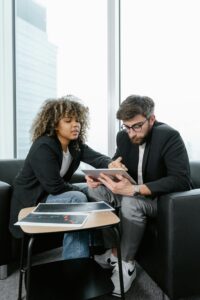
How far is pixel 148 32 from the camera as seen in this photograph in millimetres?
2408

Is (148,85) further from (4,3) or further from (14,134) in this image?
(4,3)

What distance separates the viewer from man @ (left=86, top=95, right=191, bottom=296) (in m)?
1.42

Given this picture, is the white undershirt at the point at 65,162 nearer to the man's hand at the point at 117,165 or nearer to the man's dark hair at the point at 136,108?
the man's hand at the point at 117,165

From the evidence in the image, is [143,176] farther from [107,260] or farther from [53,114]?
[53,114]

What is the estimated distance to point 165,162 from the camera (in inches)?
59.6

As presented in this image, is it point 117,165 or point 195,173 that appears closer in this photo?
point 117,165

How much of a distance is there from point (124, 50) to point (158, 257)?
192cm

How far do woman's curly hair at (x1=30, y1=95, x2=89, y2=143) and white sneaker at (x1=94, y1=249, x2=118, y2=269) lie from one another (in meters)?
0.82

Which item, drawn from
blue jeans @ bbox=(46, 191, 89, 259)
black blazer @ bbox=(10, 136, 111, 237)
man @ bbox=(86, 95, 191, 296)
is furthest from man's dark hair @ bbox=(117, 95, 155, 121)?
blue jeans @ bbox=(46, 191, 89, 259)

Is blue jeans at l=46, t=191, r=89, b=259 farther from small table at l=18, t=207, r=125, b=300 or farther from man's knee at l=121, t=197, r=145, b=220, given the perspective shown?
man's knee at l=121, t=197, r=145, b=220

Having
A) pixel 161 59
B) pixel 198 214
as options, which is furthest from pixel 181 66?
pixel 198 214

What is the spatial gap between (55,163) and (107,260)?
0.69m

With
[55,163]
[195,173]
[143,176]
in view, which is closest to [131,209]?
[143,176]

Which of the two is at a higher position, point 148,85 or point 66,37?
point 66,37
